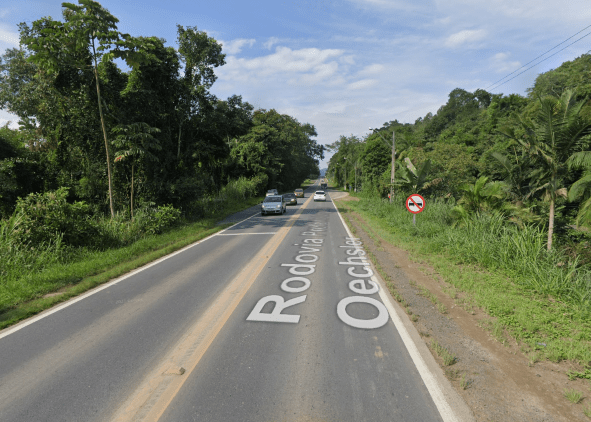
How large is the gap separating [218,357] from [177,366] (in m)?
0.49

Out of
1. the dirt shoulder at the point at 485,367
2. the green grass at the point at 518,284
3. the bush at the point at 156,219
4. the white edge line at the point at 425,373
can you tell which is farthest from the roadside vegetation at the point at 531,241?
the bush at the point at 156,219

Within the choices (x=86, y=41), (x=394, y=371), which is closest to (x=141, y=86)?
(x=86, y=41)

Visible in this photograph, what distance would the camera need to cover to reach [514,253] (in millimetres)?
7637

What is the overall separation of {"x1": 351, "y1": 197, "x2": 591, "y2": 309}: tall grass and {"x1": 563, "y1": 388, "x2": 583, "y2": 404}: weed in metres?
2.49

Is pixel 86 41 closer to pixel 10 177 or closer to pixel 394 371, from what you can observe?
pixel 10 177

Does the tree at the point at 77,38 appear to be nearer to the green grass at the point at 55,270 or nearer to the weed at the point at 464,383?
the green grass at the point at 55,270

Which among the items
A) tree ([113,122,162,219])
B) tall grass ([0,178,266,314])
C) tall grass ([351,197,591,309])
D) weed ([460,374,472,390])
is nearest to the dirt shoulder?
weed ([460,374,472,390])

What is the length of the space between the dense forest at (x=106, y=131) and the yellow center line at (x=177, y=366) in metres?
7.12

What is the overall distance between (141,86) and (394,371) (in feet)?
52.5

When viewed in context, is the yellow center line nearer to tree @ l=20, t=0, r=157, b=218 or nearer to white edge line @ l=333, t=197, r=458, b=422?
white edge line @ l=333, t=197, r=458, b=422

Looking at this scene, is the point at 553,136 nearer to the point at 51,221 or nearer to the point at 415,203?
the point at 415,203

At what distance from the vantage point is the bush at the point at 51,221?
29.6ft

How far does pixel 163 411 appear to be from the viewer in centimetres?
308

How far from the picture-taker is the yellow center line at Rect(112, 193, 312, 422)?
3113 millimetres
